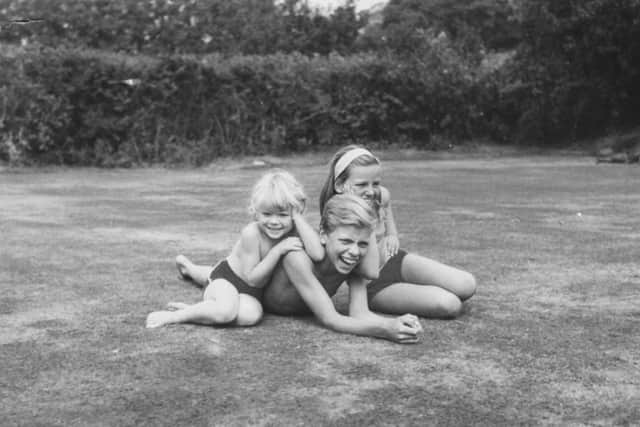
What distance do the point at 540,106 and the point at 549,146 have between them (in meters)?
1.00

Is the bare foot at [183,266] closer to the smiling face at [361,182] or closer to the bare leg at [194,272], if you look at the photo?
the bare leg at [194,272]

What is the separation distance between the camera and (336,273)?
4656 millimetres

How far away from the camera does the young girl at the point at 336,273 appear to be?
4.40 m

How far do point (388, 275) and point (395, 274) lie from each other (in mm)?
53

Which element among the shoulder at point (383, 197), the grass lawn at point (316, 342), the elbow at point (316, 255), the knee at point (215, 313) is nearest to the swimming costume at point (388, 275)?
the grass lawn at point (316, 342)

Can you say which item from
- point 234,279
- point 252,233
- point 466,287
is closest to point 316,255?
point 252,233

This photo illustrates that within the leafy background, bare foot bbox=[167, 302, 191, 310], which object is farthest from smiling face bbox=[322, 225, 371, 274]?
the leafy background

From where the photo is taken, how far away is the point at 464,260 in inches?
256

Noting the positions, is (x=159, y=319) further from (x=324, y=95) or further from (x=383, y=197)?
(x=324, y=95)

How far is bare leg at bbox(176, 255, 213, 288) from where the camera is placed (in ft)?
18.0

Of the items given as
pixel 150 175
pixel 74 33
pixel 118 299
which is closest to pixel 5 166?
pixel 150 175

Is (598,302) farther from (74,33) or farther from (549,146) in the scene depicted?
(74,33)

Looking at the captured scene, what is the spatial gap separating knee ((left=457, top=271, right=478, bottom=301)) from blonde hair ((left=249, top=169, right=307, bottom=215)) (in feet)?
3.30

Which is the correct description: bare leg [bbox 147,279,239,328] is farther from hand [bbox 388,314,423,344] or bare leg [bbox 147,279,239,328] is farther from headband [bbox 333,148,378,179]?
headband [bbox 333,148,378,179]
